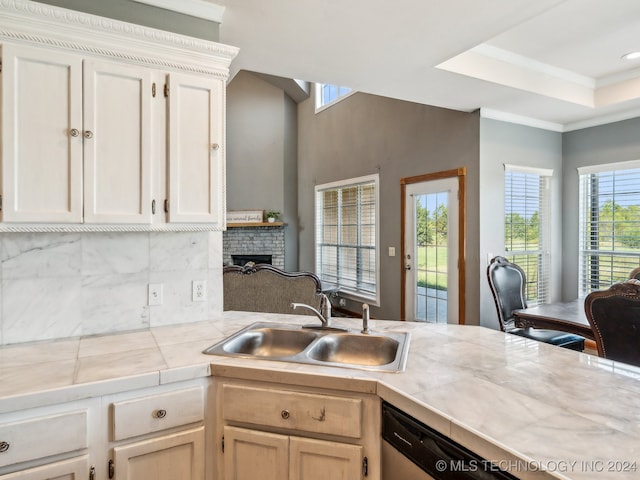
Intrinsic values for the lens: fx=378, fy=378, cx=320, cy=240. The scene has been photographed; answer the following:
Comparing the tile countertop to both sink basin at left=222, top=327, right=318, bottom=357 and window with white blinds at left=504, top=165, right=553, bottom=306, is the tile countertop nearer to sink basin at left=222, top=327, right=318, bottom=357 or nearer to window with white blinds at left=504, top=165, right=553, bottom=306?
sink basin at left=222, top=327, right=318, bottom=357

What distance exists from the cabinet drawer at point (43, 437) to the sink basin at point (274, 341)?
79 cm

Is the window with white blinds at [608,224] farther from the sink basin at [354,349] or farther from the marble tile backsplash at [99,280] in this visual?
the marble tile backsplash at [99,280]

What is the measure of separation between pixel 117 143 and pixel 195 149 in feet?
1.17

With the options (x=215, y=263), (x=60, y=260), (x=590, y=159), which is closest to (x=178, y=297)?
(x=215, y=263)

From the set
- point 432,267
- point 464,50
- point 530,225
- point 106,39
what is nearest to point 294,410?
point 106,39

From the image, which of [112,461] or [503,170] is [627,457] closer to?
[112,461]

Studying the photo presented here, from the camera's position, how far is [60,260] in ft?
6.16

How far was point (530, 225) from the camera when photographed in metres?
4.47

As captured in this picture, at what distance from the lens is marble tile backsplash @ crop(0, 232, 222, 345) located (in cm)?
179

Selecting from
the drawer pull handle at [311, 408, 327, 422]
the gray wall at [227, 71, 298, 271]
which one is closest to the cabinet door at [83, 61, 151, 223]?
the drawer pull handle at [311, 408, 327, 422]

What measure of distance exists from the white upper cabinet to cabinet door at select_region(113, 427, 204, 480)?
3.12 ft

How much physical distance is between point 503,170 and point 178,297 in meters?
3.59

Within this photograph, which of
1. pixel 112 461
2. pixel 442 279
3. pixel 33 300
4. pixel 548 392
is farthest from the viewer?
pixel 442 279

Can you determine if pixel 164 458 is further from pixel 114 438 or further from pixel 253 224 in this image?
pixel 253 224
